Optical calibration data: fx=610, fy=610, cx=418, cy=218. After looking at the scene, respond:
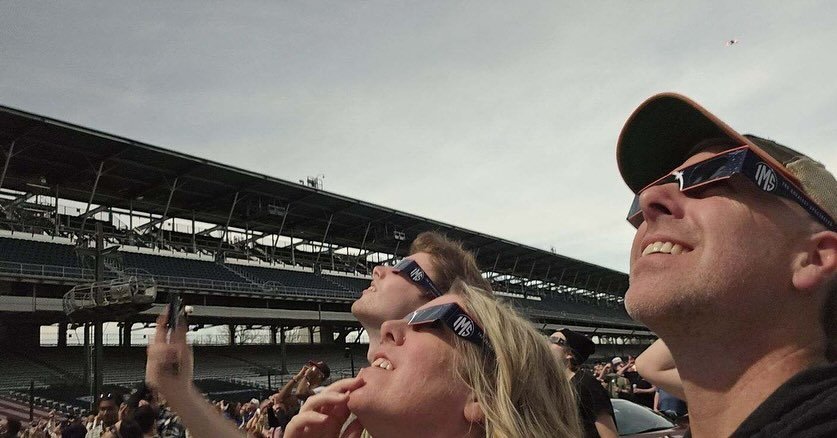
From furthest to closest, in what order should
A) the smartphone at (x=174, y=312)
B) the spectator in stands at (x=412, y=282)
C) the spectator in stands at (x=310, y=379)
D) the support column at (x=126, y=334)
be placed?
the support column at (x=126, y=334)
the spectator in stands at (x=310, y=379)
the spectator in stands at (x=412, y=282)
the smartphone at (x=174, y=312)

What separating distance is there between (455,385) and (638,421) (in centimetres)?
495

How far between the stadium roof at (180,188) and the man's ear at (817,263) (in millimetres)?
25135

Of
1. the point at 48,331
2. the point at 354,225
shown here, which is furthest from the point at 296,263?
the point at 48,331

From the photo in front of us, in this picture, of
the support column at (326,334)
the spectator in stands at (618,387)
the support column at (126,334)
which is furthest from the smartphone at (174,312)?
the support column at (326,334)

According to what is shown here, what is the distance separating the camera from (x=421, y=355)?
5.84 feet

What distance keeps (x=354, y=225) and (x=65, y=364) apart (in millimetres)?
17122

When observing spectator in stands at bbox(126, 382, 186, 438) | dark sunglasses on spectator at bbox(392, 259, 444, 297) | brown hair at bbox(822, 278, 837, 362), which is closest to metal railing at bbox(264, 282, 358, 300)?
spectator in stands at bbox(126, 382, 186, 438)

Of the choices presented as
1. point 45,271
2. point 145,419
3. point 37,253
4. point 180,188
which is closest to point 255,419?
point 145,419

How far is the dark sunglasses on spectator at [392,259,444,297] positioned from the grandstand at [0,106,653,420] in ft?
54.7

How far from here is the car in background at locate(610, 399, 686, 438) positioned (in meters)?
5.81

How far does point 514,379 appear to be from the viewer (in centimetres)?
179

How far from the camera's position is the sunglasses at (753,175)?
1.13 meters

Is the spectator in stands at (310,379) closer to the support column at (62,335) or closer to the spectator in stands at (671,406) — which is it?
the spectator in stands at (671,406)

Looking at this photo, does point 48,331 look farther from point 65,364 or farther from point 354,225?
point 354,225
